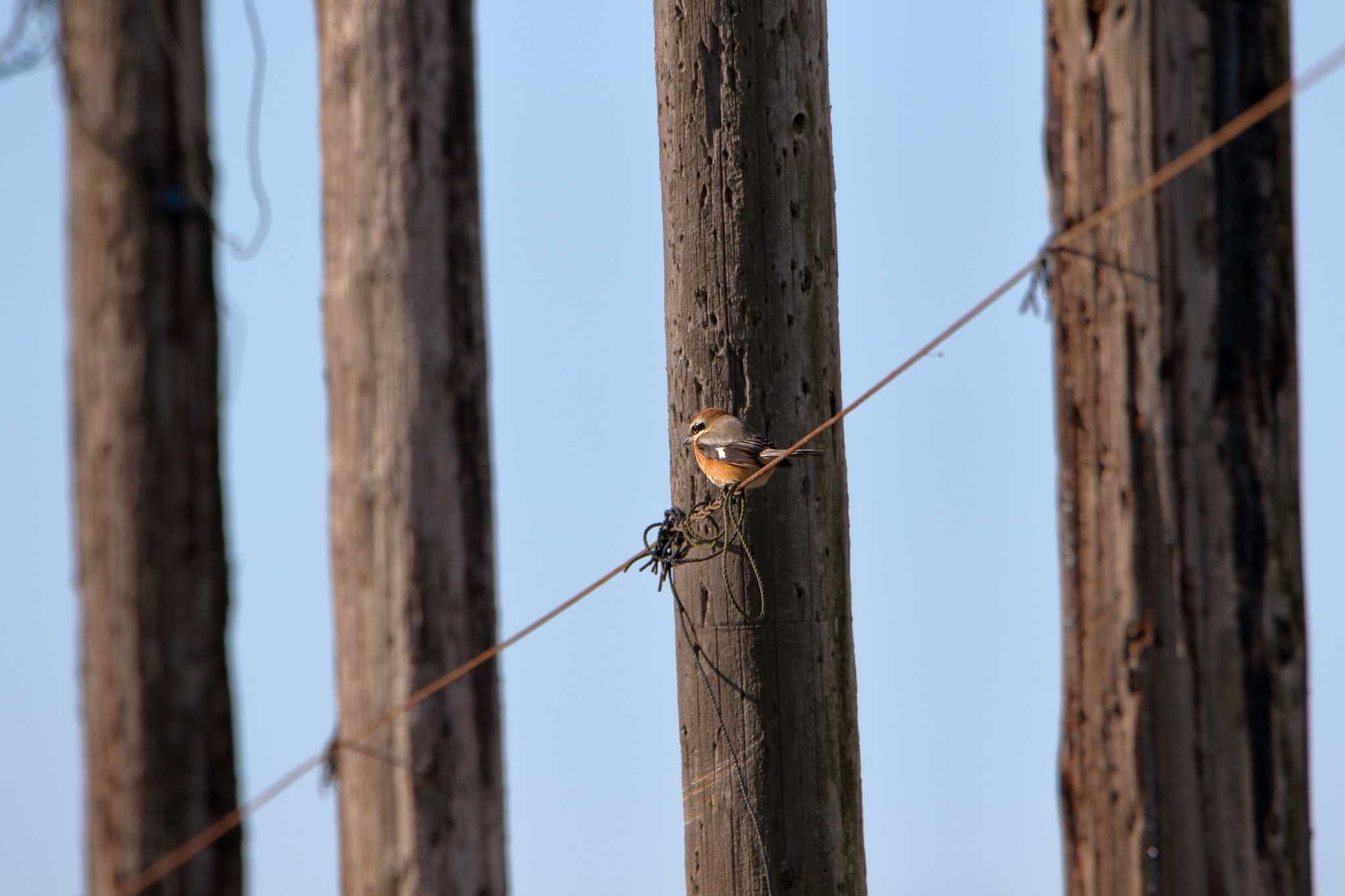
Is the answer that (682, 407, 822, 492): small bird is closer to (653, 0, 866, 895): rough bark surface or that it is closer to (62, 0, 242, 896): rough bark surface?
(653, 0, 866, 895): rough bark surface

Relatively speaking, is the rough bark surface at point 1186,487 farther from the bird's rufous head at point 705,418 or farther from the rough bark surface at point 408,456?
the bird's rufous head at point 705,418

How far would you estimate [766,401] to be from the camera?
25.8 ft

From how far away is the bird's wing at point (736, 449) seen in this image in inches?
311

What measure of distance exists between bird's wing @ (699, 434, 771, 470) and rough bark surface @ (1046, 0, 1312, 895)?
329 centimetres

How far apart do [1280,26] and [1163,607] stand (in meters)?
1.69

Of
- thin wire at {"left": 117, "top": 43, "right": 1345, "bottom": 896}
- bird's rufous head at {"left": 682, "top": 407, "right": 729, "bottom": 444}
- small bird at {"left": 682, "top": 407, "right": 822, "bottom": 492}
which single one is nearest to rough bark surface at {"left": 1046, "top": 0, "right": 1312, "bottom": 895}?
thin wire at {"left": 117, "top": 43, "right": 1345, "bottom": 896}

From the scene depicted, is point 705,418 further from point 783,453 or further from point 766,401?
point 783,453

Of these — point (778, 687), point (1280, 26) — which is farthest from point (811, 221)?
point (1280, 26)

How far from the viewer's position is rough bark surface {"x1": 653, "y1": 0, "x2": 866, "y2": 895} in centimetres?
779

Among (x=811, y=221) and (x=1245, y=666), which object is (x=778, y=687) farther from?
(x=1245, y=666)

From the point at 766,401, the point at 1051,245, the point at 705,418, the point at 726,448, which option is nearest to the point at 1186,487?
the point at 1051,245

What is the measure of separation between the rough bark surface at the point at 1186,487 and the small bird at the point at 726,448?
10.8 feet

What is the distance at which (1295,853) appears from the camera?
177 inches

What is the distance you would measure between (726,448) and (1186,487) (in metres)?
3.84
